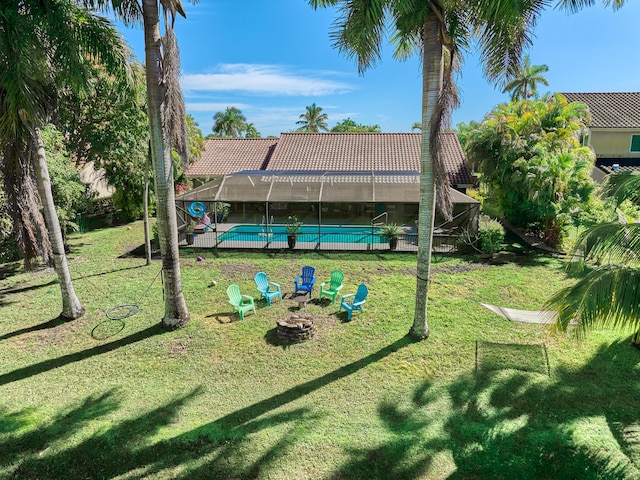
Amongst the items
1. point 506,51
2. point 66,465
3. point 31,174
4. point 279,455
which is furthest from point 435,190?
point 31,174

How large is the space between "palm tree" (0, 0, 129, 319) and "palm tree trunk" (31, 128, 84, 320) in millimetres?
→ 24

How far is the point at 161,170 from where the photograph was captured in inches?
356

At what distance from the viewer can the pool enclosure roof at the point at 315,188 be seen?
18.1 metres

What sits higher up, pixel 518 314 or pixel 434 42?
pixel 434 42

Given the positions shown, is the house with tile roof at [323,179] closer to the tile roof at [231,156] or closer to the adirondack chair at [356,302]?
the tile roof at [231,156]

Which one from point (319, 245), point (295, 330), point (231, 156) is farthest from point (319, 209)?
point (231, 156)

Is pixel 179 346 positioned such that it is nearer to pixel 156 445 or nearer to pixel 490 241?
pixel 156 445

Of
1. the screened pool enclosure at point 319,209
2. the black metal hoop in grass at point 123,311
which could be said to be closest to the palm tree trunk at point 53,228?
the black metal hoop in grass at point 123,311

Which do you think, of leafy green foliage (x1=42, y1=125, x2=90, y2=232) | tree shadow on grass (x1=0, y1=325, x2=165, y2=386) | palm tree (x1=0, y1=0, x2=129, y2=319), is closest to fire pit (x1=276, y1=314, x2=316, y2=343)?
tree shadow on grass (x1=0, y1=325, x2=165, y2=386)

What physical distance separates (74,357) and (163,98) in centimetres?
620

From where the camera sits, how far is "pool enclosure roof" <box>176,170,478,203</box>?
1811cm

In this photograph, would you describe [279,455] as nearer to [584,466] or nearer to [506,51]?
[584,466]

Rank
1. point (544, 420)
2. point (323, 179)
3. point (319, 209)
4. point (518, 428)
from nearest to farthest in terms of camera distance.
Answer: point (518, 428), point (544, 420), point (319, 209), point (323, 179)

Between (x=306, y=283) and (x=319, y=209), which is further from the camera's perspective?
(x=319, y=209)
